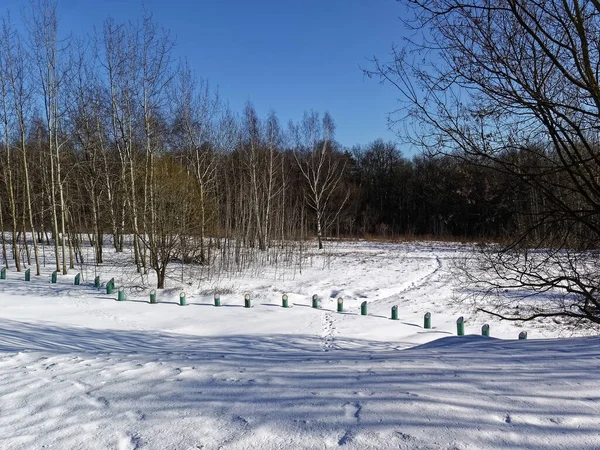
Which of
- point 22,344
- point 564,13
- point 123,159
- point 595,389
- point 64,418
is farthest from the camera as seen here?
point 123,159

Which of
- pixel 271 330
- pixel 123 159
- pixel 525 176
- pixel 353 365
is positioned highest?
pixel 123 159

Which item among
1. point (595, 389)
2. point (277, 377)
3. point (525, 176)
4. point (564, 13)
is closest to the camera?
point (595, 389)

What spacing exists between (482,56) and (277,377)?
12.8ft

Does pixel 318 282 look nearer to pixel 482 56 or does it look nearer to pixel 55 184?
pixel 55 184

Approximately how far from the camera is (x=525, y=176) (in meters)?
4.64

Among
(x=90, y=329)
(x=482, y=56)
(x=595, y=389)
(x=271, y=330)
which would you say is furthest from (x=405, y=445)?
(x=90, y=329)

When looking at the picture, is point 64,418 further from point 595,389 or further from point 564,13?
point 564,13

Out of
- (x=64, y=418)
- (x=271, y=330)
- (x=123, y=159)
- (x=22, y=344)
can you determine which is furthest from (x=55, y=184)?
(x=64, y=418)

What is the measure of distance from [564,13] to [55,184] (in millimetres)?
16443

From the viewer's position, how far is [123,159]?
1709 cm

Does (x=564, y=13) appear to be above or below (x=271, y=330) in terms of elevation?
→ above

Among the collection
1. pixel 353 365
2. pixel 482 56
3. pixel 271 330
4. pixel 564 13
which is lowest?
pixel 271 330

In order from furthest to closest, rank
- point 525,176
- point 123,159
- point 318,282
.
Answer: point 123,159 < point 318,282 < point 525,176

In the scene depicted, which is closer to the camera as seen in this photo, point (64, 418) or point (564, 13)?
point (64, 418)
